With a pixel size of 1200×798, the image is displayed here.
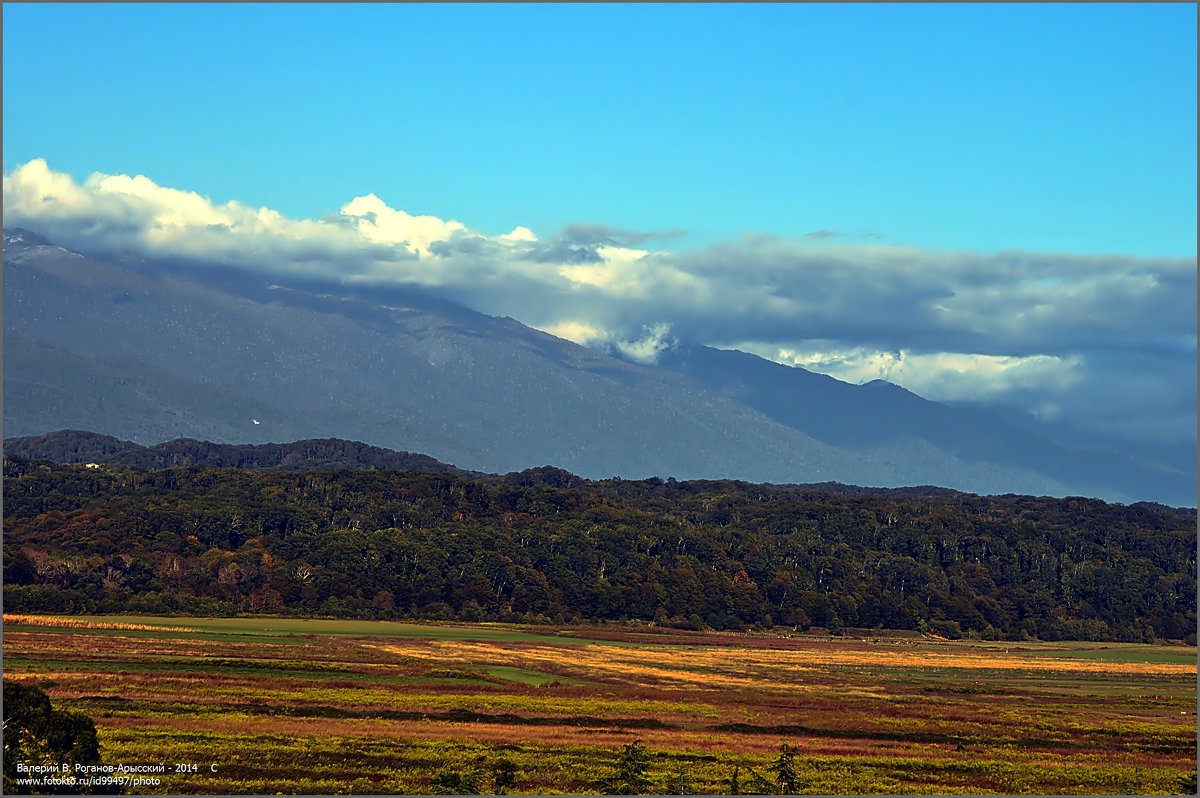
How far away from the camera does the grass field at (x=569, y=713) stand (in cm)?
6281

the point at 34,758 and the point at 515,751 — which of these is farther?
the point at 515,751

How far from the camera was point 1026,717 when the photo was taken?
3735 inches

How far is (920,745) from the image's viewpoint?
78.1m

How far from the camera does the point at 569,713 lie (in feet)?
280

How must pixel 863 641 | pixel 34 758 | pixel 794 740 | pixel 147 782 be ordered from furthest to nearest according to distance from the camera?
pixel 863 641
pixel 794 740
pixel 147 782
pixel 34 758

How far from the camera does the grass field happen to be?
6281 centimetres

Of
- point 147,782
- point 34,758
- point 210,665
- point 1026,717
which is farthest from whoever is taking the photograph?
point 210,665

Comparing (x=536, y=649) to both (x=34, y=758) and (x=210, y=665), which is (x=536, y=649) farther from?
(x=34, y=758)

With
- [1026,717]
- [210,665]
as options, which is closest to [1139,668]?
[1026,717]

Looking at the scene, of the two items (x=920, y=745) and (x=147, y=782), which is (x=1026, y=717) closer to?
(x=920, y=745)

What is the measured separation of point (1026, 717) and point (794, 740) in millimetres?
26598

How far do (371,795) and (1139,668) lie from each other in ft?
423

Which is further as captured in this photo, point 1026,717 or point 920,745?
point 1026,717

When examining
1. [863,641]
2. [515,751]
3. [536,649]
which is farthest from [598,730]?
[863,641]
